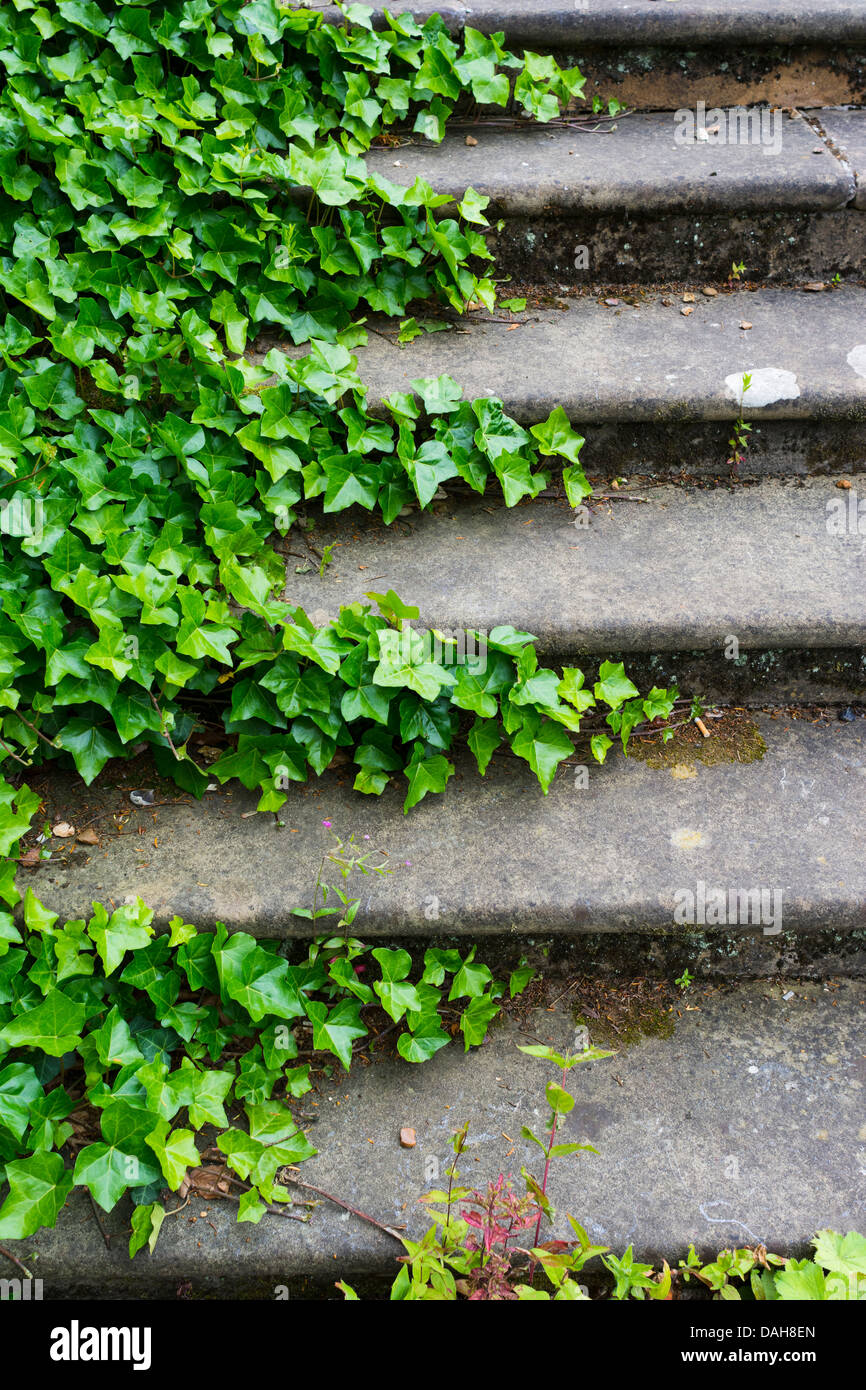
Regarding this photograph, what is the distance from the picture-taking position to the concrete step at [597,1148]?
160 centimetres

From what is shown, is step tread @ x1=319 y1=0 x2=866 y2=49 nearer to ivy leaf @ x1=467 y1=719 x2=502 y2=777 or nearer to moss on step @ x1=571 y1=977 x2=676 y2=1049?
ivy leaf @ x1=467 y1=719 x2=502 y2=777

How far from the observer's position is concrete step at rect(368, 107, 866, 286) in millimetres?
2475

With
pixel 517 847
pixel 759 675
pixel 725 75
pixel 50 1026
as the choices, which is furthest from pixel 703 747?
pixel 725 75

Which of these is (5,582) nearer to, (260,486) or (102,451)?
(102,451)

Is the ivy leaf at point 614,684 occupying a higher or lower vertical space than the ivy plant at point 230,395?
lower

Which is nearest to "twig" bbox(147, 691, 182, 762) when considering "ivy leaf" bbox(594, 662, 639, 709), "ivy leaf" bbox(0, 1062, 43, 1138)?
"ivy leaf" bbox(0, 1062, 43, 1138)

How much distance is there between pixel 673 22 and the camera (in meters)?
2.72

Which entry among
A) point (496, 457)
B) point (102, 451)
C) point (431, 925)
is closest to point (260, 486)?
point (102, 451)

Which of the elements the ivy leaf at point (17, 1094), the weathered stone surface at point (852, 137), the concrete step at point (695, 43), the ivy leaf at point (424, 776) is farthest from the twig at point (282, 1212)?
the concrete step at point (695, 43)

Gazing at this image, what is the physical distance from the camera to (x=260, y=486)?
84.0 inches

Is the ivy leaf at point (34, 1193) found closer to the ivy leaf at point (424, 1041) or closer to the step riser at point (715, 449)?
the ivy leaf at point (424, 1041)

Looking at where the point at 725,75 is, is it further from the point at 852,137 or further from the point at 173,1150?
the point at 173,1150

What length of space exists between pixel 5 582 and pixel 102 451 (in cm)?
42

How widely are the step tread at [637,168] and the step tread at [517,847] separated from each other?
1.46m
